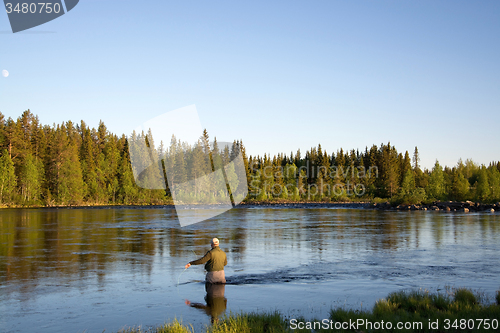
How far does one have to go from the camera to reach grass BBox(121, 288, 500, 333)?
7.94 metres

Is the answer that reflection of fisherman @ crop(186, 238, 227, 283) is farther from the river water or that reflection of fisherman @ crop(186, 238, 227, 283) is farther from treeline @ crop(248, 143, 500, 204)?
treeline @ crop(248, 143, 500, 204)

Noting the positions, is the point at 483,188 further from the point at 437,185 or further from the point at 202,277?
the point at 202,277

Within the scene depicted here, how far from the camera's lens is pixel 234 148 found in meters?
130

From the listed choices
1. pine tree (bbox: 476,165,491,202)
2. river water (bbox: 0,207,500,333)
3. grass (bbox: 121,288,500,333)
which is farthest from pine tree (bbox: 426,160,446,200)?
grass (bbox: 121,288,500,333)

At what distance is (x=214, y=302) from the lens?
10.9 metres

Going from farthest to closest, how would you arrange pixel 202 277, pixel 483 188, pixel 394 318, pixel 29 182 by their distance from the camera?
pixel 483 188 → pixel 29 182 → pixel 202 277 → pixel 394 318

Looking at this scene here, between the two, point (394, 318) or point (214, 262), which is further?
point (214, 262)

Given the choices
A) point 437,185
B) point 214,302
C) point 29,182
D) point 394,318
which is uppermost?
point 29,182

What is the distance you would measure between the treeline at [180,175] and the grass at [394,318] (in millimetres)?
68662

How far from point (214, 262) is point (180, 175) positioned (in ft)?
348

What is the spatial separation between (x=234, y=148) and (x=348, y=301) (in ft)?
393

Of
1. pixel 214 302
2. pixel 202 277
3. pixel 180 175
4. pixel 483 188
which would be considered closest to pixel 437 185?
pixel 483 188

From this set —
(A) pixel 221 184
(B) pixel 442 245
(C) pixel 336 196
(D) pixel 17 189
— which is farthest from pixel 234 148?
(B) pixel 442 245

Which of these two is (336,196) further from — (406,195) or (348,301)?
(348,301)
